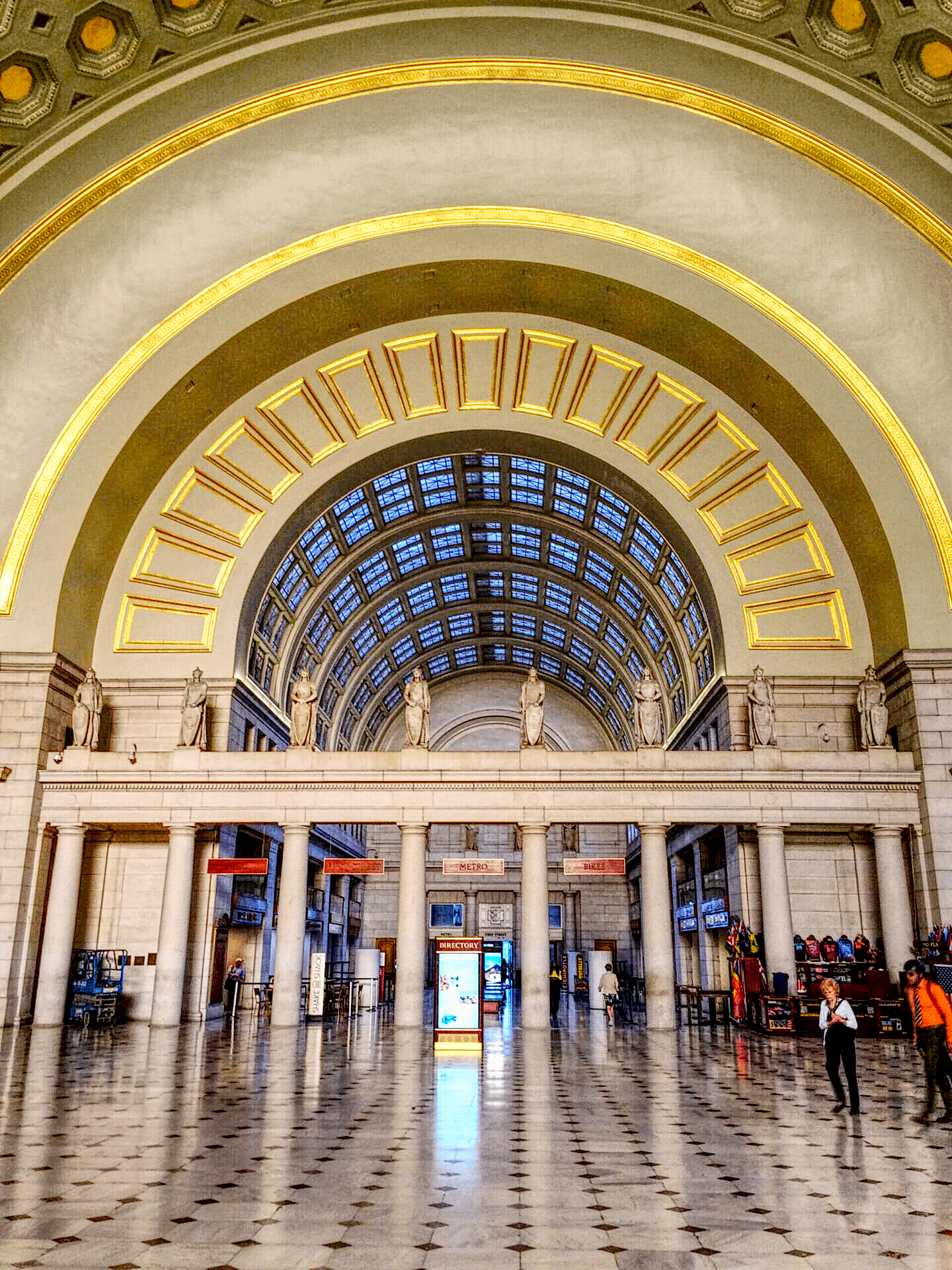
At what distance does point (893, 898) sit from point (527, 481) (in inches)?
678

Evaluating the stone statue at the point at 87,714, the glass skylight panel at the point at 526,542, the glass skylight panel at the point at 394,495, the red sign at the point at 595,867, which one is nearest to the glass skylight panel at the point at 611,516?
the glass skylight panel at the point at 526,542

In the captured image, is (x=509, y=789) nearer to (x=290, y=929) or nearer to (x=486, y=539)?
(x=290, y=929)

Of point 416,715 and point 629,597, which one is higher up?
point 629,597

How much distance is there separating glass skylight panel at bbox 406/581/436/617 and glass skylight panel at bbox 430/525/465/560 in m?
1.49

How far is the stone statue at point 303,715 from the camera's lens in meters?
24.6

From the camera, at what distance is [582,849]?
161ft

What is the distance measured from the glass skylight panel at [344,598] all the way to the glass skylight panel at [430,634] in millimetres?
6466

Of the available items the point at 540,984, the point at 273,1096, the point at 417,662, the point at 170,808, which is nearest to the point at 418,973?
the point at 540,984

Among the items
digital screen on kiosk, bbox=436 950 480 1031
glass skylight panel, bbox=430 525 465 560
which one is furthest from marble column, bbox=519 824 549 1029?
glass skylight panel, bbox=430 525 465 560

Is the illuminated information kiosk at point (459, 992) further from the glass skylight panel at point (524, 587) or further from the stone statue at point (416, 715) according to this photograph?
the glass skylight panel at point (524, 587)

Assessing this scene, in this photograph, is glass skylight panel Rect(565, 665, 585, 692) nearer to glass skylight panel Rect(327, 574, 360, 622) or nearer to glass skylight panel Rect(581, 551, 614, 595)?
glass skylight panel Rect(581, 551, 614, 595)

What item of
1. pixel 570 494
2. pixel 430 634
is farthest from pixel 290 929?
pixel 430 634

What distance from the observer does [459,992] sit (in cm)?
1752

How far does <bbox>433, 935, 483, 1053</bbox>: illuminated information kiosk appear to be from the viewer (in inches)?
677
